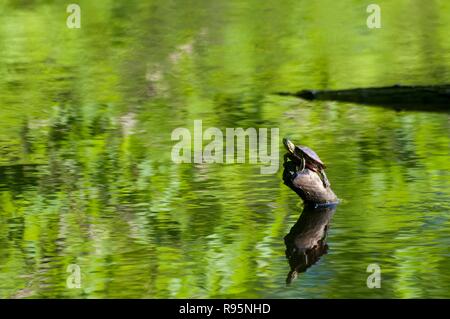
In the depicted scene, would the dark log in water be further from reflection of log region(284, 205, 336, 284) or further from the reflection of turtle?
reflection of log region(284, 205, 336, 284)

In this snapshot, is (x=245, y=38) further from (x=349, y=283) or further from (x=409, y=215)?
(x=349, y=283)

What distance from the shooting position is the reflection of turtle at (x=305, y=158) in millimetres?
9133

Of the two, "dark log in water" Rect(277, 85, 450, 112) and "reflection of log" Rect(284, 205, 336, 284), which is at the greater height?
"dark log in water" Rect(277, 85, 450, 112)

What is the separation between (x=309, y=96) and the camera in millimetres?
14375

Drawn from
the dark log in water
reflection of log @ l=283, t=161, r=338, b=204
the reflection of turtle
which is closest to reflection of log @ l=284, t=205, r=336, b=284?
reflection of log @ l=283, t=161, r=338, b=204

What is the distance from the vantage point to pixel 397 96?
44.9ft

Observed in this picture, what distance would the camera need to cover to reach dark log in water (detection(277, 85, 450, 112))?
1320cm

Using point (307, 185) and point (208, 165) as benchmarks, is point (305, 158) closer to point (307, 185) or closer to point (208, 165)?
point (307, 185)

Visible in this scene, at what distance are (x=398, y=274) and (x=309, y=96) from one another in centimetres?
691

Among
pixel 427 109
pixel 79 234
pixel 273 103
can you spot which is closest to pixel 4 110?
pixel 273 103

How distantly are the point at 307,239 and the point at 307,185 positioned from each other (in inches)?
29.2

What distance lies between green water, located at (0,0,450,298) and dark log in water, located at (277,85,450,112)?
254mm

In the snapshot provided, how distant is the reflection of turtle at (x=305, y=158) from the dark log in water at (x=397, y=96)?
406cm

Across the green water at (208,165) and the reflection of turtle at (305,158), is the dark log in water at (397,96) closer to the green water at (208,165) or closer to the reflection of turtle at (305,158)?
the green water at (208,165)
